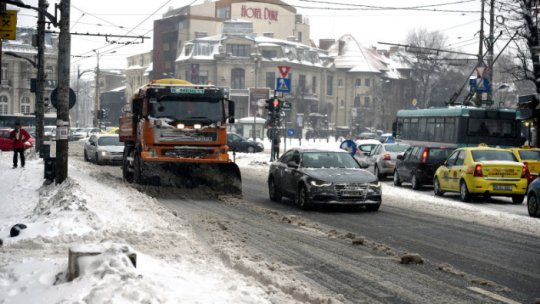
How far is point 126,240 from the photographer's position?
11125 millimetres

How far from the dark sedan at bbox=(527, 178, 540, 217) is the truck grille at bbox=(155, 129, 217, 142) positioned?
8306 mm

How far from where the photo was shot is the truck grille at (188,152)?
21266 millimetres

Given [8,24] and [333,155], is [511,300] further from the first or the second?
[8,24]

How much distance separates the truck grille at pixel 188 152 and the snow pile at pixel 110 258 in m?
3.53

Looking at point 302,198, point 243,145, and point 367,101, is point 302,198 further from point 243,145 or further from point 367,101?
point 367,101

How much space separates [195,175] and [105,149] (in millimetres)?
16926

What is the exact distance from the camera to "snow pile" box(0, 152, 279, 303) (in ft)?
22.0

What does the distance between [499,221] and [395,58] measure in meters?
120

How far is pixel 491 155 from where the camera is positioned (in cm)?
2242

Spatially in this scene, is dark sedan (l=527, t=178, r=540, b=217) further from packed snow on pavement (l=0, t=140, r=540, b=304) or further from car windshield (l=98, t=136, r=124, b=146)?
car windshield (l=98, t=136, r=124, b=146)

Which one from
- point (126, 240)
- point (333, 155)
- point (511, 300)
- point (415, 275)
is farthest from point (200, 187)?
point (511, 300)

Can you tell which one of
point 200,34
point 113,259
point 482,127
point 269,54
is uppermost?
point 200,34

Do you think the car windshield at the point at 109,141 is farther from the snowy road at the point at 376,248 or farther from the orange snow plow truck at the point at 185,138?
the snowy road at the point at 376,248

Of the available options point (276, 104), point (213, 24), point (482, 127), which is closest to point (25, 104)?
point (213, 24)
